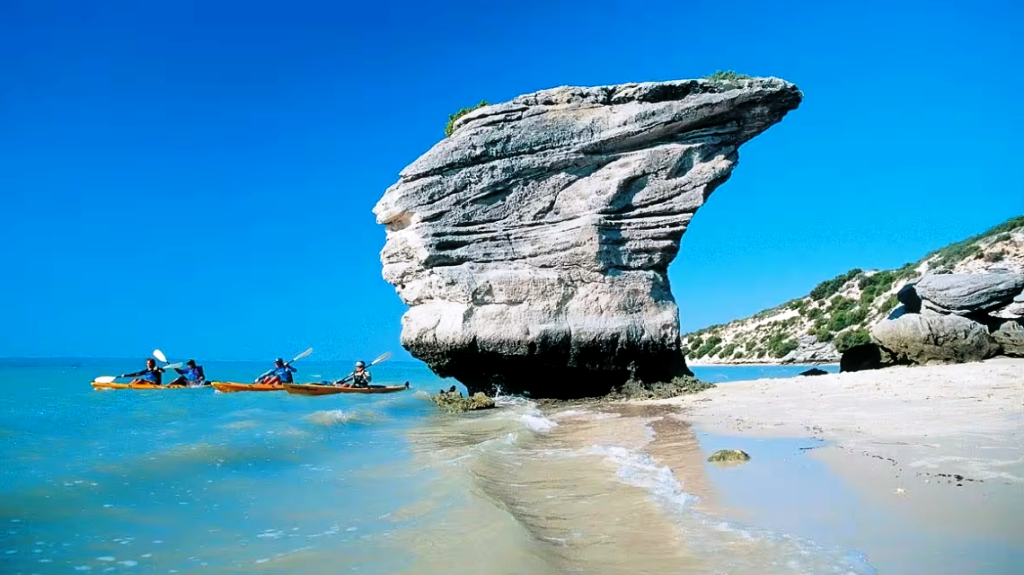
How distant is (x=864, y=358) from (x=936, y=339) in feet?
8.98

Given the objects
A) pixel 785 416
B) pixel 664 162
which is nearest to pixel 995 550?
pixel 785 416

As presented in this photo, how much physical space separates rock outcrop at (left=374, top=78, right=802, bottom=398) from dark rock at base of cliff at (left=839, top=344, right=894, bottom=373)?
5.55 meters

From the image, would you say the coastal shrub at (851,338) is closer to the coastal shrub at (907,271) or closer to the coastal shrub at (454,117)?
the coastal shrub at (907,271)

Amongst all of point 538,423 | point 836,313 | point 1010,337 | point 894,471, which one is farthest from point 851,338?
point 894,471

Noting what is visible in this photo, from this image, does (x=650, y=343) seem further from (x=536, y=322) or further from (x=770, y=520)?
(x=770, y=520)

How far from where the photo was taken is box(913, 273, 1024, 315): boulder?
18094mm

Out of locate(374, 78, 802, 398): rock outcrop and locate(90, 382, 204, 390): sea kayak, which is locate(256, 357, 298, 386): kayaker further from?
locate(374, 78, 802, 398): rock outcrop

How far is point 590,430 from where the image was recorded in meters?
12.0

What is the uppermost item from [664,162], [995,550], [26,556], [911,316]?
[664,162]

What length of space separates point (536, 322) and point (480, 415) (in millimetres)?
3005

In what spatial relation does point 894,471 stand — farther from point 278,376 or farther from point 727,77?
point 278,376

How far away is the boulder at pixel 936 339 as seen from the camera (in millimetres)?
17172

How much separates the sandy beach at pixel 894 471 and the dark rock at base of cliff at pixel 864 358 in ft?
19.3

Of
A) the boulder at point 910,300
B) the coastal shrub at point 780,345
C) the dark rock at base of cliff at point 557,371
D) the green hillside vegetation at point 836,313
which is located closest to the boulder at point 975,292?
the boulder at point 910,300
